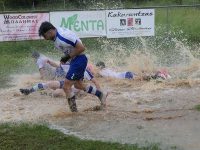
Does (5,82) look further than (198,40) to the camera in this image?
No

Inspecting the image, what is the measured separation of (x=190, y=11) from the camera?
29500 millimetres

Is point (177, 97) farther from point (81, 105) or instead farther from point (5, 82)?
point (5, 82)

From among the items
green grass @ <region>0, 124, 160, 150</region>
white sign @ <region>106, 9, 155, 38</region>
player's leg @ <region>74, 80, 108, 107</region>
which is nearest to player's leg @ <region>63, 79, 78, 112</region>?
player's leg @ <region>74, 80, 108, 107</region>

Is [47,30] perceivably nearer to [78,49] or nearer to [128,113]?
[78,49]

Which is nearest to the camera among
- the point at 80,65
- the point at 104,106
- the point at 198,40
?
the point at 80,65

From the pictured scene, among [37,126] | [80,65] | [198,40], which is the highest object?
[80,65]

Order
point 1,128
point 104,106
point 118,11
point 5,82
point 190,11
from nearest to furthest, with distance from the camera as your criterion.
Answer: point 1,128
point 104,106
point 5,82
point 118,11
point 190,11

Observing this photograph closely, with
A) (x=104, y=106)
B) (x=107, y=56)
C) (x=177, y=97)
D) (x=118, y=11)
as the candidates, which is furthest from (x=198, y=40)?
(x=104, y=106)

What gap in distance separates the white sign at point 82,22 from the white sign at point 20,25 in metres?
0.51

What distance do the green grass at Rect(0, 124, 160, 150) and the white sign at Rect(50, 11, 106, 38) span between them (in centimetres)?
1209

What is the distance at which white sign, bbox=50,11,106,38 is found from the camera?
21.1m

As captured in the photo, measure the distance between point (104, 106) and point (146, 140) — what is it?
2479 millimetres

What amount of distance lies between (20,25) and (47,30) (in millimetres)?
11044

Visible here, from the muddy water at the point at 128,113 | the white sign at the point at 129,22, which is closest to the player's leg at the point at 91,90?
the muddy water at the point at 128,113
